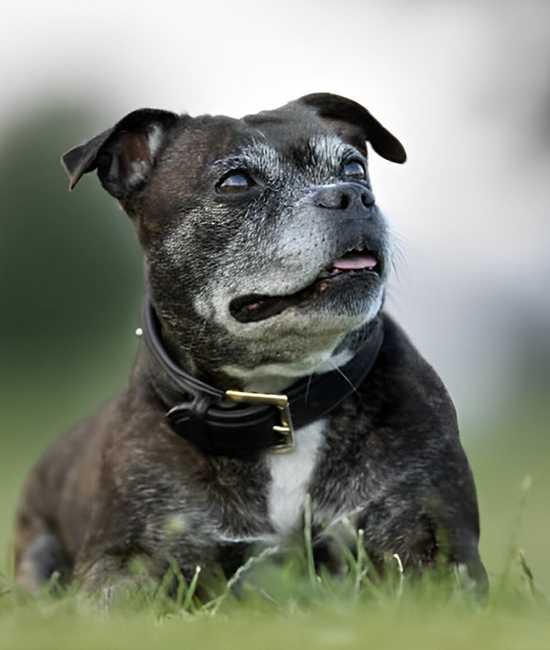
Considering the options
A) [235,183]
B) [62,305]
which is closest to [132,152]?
[235,183]

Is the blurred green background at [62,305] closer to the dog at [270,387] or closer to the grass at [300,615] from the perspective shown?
the dog at [270,387]

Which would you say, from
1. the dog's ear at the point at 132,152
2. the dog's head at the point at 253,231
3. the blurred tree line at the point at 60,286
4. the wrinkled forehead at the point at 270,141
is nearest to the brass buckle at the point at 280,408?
the dog's head at the point at 253,231

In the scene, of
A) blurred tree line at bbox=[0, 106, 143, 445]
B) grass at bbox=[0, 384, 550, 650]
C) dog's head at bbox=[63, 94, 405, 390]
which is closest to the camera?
grass at bbox=[0, 384, 550, 650]

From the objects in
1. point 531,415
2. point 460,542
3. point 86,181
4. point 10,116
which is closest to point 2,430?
point 531,415

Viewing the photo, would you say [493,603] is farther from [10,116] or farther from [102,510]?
[10,116]

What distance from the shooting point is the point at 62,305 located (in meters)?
25.1

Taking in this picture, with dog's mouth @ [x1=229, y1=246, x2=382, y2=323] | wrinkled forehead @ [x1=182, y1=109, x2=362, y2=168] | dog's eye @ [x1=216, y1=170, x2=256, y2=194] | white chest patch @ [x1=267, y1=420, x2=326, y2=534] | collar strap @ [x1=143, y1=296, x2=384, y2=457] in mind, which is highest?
wrinkled forehead @ [x1=182, y1=109, x2=362, y2=168]

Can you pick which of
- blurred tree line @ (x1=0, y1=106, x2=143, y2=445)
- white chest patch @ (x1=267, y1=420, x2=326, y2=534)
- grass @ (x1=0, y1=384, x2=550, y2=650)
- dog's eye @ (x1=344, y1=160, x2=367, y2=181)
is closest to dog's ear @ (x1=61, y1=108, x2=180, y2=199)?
dog's eye @ (x1=344, y1=160, x2=367, y2=181)

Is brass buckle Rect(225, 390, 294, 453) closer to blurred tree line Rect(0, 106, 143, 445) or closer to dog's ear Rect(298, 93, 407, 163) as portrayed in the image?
dog's ear Rect(298, 93, 407, 163)

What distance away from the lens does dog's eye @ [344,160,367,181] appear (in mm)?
5207

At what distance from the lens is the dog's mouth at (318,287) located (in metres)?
4.82

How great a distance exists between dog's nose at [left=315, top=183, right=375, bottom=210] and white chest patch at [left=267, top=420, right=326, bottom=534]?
2.63 feet

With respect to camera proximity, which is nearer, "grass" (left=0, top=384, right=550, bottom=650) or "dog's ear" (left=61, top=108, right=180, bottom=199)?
"grass" (left=0, top=384, right=550, bottom=650)

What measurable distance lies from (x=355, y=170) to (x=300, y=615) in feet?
6.33
